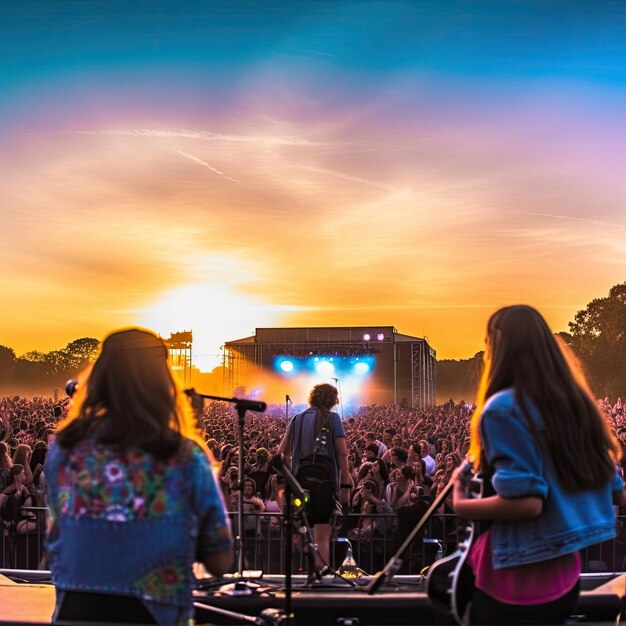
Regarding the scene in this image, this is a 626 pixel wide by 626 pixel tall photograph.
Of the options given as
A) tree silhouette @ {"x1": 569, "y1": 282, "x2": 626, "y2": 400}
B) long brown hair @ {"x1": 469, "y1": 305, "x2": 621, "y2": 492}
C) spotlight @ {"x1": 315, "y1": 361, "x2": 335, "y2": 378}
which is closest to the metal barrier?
long brown hair @ {"x1": 469, "y1": 305, "x2": 621, "y2": 492}

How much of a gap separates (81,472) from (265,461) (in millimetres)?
9312

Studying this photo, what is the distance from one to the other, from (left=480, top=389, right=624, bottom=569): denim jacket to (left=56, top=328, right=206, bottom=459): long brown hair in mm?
827

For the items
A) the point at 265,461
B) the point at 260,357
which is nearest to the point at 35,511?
the point at 265,461

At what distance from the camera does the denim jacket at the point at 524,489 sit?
260 cm

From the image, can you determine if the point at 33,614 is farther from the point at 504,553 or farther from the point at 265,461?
the point at 265,461

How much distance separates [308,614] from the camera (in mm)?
5051

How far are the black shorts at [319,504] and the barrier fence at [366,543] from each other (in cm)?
87

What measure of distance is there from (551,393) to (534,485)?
0.91 ft

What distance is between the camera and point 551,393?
2688 mm

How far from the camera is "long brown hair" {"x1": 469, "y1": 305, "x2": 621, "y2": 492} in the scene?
2.66 m

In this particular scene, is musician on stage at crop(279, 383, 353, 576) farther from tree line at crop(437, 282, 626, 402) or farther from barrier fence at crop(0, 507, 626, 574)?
tree line at crop(437, 282, 626, 402)

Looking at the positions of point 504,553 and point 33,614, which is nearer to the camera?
point 504,553

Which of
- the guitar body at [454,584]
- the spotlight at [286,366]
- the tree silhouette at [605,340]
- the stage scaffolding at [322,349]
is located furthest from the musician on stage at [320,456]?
the tree silhouette at [605,340]

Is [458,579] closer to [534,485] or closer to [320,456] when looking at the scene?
[534,485]
